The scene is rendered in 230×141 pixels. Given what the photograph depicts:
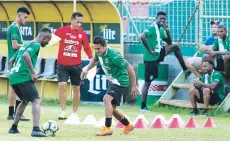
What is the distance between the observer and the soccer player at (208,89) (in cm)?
1830

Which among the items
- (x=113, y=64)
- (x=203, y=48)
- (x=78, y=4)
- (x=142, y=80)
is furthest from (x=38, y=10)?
(x=113, y=64)

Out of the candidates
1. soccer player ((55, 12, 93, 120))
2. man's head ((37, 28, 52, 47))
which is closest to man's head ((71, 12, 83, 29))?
Answer: soccer player ((55, 12, 93, 120))

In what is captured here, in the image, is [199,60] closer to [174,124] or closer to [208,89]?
[208,89]

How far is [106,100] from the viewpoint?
1408 centimetres

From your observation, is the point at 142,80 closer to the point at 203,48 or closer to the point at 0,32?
the point at 203,48

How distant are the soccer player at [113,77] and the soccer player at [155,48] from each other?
18.6 ft

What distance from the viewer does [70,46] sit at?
58.3 ft

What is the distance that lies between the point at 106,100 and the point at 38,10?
9783 mm

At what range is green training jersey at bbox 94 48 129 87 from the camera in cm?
1412

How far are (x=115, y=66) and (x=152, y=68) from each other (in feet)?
19.9

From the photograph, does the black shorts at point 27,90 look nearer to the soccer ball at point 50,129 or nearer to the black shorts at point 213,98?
the soccer ball at point 50,129

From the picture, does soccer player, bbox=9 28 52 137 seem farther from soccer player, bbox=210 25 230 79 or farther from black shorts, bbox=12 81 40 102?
soccer player, bbox=210 25 230 79

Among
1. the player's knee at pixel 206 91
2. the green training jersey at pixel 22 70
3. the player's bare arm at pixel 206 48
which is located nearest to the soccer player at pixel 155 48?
the player's bare arm at pixel 206 48

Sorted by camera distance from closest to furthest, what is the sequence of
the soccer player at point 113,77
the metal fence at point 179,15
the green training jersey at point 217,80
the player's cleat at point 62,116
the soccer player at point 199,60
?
the soccer player at point 113,77, the player's cleat at point 62,116, the green training jersey at point 217,80, the soccer player at point 199,60, the metal fence at point 179,15
